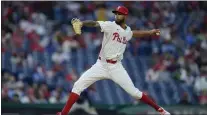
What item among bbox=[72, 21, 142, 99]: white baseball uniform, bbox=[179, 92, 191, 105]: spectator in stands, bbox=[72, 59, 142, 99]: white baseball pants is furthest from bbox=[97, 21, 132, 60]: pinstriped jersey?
bbox=[179, 92, 191, 105]: spectator in stands

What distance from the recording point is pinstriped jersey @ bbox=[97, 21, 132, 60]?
988cm

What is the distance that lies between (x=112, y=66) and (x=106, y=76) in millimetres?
175

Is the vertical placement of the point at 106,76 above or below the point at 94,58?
above

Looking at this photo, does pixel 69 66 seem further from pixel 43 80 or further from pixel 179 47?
pixel 179 47

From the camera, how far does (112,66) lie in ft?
33.2

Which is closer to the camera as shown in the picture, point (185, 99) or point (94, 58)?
point (185, 99)

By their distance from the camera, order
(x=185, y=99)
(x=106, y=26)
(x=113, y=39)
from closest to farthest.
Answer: (x=106, y=26)
(x=113, y=39)
(x=185, y=99)

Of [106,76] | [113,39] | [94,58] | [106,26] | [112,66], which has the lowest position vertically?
[94,58]

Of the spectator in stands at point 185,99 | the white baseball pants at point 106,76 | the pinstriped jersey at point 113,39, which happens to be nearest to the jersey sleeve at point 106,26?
the pinstriped jersey at point 113,39

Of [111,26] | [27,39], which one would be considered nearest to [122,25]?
[111,26]

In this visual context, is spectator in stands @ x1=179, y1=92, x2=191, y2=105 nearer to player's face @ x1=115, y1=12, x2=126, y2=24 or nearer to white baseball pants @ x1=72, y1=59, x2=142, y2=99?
white baseball pants @ x1=72, y1=59, x2=142, y2=99

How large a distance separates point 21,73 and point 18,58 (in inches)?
22.8

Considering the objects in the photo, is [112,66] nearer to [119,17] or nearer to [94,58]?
[119,17]

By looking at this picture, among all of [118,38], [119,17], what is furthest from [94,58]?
[119,17]
